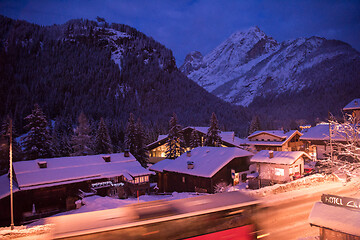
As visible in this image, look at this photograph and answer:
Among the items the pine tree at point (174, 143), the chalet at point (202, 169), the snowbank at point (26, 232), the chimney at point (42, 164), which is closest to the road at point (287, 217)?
the snowbank at point (26, 232)

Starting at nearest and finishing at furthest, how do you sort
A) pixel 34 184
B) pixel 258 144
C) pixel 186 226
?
pixel 186 226 < pixel 34 184 < pixel 258 144

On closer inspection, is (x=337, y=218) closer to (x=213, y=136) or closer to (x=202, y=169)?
(x=202, y=169)

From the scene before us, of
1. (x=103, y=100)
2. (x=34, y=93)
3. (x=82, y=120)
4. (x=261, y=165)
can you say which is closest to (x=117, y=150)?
(x=82, y=120)

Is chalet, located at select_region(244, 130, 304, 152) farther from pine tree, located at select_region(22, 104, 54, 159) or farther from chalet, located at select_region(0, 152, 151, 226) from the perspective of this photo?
pine tree, located at select_region(22, 104, 54, 159)

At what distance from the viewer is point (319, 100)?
179 m

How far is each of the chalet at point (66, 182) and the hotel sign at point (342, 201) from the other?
22.6m

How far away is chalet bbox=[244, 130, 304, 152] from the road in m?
40.4

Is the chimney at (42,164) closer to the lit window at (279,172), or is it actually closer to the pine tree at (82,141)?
the pine tree at (82,141)

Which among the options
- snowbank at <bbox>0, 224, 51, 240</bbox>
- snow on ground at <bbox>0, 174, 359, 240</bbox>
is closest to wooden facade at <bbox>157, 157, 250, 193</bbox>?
snow on ground at <bbox>0, 174, 359, 240</bbox>

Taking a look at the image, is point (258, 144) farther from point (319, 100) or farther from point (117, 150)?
point (319, 100)

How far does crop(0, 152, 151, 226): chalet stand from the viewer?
25.3m

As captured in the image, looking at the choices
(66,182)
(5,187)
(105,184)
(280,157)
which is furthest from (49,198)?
(280,157)

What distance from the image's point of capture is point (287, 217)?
11.5 metres

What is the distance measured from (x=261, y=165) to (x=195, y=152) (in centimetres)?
1070
